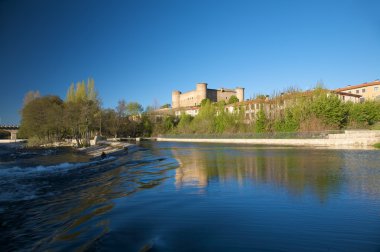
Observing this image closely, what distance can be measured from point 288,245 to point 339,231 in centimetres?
132

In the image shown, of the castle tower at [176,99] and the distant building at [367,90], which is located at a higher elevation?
the castle tower at [176,99]

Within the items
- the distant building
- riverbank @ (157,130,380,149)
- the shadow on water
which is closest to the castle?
the distant building

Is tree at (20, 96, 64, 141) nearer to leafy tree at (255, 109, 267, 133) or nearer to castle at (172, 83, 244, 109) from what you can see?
leafy tree at (255, 109, 267, 133)

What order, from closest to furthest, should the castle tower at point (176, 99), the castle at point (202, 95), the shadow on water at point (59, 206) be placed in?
the shadow on water at point (59, 206)
the castle at point (202, 95)
the castle tower at point (176, 99)

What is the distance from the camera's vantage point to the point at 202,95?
11356cm

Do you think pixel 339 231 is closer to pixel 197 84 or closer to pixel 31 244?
pixel 31 244

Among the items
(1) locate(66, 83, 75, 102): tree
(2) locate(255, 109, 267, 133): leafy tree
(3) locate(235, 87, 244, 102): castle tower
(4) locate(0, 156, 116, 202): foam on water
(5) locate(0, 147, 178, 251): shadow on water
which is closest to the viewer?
(5) locate(0, 147, 178, 251): shadow on water

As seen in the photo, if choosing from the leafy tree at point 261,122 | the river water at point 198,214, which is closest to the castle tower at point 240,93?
the leafy tree at point 261,122

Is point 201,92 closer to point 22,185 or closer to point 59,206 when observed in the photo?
point 22,185

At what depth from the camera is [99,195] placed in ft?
32.1

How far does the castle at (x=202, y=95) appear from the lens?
4498 inches

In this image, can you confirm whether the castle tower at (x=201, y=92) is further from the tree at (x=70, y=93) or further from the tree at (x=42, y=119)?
the tree at (x=42, y=119)

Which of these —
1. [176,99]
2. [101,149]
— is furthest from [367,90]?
[176,99]

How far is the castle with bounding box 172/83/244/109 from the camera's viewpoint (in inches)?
4498
